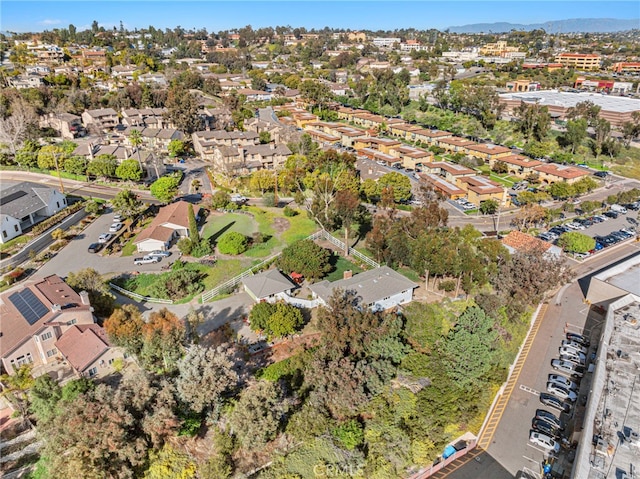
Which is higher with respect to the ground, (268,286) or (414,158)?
(414,158)

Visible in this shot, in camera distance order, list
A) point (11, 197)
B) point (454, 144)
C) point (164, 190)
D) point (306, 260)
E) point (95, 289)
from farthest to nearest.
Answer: point (454, 144) < point (164, 190) < point (11, 197) < point (306, 260) < point (95, 289)

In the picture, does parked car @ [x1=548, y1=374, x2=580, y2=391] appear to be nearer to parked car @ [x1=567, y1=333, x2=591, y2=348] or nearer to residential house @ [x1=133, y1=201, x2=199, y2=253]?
parked car @ [x1=567, y1=333, x2=591, y2=348]

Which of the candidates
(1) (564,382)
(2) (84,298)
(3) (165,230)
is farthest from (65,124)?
(1) (564,382)

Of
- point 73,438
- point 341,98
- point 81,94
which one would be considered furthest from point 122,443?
point 341,98

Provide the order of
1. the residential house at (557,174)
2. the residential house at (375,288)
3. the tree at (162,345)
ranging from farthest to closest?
1. the residential house at (557,174)
2. the residential house at (375,288)
3. the tree at (162,345)

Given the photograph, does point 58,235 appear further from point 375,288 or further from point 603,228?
point 603,228

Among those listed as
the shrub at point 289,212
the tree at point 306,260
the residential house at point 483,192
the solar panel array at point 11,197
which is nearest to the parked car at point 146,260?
the tree at point 306,260

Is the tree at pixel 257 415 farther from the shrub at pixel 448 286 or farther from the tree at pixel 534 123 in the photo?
the tree at pixel 534 123
